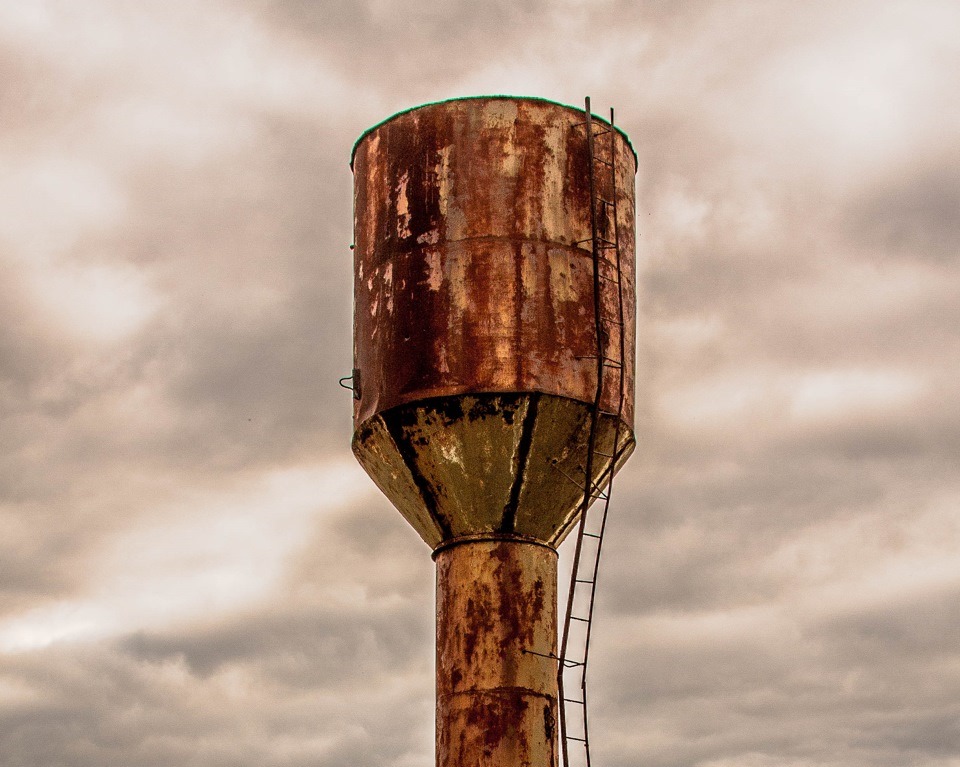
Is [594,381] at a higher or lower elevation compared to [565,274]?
lower

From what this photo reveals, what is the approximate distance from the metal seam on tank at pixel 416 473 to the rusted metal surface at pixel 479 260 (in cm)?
26

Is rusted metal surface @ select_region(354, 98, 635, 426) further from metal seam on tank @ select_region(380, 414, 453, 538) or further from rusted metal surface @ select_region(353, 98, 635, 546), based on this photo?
metal seam on tank @ select_region(380, 414, 453, 538)

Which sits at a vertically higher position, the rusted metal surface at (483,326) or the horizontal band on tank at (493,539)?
the rusted metal surface at (483,326)

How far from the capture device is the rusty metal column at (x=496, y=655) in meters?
15.2

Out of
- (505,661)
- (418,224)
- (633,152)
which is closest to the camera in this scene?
(505,661)

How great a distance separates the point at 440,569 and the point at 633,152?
221 inches

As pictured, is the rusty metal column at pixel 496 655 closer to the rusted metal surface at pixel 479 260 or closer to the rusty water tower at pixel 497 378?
the rusty water tower at pixel 497 378

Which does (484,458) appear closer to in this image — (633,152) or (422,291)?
(422,291)

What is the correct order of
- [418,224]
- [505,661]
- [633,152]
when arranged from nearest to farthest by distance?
[505,661]
[418,224]
[633,152]

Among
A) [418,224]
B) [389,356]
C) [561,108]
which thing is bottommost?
[389,356]

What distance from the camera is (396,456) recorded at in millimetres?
16344

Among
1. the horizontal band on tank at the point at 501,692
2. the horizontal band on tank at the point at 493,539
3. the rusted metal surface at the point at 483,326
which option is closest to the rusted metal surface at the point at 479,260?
the rusted metal surface at the point at 483,326

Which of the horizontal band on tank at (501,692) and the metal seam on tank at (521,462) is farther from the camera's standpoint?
the metal seam on tank at (521,462)

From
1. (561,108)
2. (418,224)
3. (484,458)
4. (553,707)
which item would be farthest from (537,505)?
(561,108)
